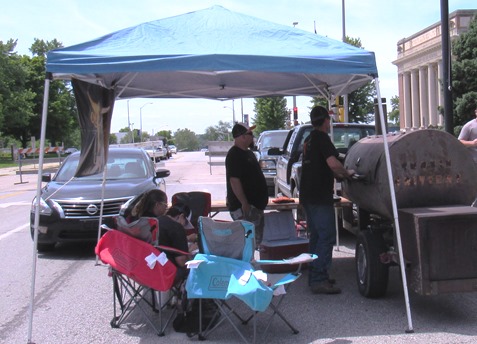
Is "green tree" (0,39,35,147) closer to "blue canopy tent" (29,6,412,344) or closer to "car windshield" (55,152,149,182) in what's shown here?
"car windshield" (55,152,149,182)

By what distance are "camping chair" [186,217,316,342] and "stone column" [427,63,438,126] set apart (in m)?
48.6

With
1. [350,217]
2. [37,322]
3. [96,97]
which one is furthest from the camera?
[350,217]

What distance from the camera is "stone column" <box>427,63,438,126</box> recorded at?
50562 mm

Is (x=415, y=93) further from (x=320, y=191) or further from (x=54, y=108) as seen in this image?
(x=320, y=191)

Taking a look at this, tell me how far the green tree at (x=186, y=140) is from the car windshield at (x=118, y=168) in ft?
459

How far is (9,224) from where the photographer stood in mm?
12328

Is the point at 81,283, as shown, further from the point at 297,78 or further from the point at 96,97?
the point at 297,78

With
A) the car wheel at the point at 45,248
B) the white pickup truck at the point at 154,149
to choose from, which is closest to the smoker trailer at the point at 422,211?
the car wheel at the point at 45,248

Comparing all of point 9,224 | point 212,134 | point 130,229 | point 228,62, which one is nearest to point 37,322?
point 130,229

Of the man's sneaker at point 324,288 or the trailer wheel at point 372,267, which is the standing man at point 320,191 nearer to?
the man's sneaker at point 324,288

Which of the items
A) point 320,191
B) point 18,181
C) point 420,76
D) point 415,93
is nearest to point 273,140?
point 320,191

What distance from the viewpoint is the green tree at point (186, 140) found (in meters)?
152

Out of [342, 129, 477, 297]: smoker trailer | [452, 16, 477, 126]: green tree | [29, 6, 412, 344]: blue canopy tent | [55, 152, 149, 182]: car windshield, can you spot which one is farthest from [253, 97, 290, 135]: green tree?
[342, 129, 477, 297]: smoker trailer

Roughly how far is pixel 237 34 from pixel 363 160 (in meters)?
1.95
